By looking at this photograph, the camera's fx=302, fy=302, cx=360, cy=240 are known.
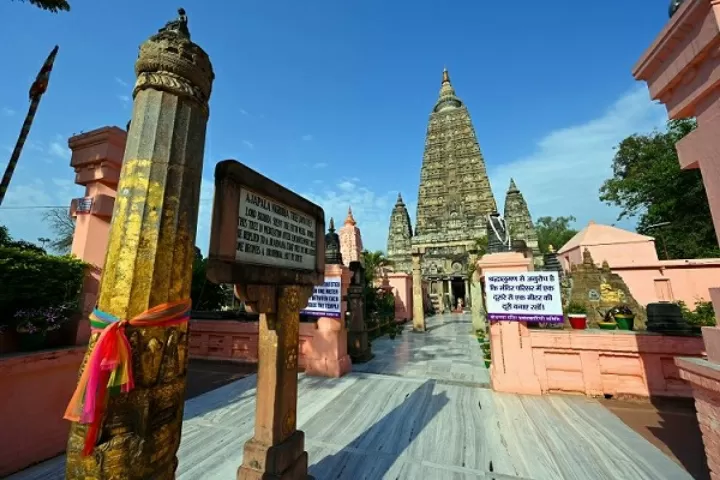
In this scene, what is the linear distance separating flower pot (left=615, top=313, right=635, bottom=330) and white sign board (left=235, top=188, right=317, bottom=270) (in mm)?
5804

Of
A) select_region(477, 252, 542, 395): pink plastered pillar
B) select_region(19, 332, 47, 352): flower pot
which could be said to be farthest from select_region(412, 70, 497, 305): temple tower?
select_region(19, 332, 47, 352): flower pot

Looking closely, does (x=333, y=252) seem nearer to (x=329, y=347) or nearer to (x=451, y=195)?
(x=329, y=347)

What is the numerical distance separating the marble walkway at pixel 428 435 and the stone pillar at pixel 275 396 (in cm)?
77

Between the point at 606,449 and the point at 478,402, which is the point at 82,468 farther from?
the point at 478,402

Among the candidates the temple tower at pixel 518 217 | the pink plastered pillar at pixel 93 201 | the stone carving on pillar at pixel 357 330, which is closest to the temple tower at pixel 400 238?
the temple tower at pixel 518 217

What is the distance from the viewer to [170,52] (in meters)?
→ 1.55

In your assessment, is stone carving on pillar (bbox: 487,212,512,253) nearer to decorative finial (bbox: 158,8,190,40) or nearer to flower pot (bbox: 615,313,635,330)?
flower pot (bbox: 615,313,635,330)

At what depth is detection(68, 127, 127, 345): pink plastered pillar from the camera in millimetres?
3398

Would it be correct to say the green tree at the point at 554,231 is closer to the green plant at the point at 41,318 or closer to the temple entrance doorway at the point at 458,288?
the temple entrance doorway at the point at 458,288

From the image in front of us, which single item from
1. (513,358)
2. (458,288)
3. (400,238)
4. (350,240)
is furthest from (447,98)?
(513,358)

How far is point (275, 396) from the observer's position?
2.29m

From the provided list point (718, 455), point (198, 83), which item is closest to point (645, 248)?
point (718, 455)

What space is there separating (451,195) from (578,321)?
3258 cm

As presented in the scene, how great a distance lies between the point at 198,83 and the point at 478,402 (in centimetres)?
504
